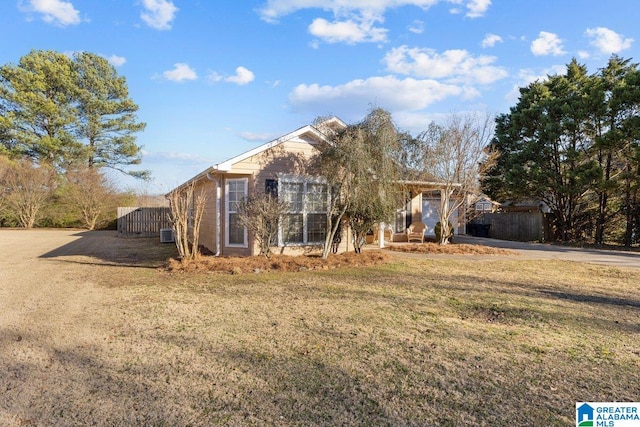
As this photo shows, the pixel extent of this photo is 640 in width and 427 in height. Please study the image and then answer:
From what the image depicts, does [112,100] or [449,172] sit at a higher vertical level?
[112,100]

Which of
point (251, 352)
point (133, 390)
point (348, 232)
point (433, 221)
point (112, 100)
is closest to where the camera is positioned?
point (133, 390)

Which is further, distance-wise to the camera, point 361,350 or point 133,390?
point 361,350

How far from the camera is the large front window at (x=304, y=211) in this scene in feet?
35.5

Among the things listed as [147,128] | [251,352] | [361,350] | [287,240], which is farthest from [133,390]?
[147,128]

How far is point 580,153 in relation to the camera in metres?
17.2

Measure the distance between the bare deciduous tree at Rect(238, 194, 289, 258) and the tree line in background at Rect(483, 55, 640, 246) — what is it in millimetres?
13947

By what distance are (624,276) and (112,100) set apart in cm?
3369

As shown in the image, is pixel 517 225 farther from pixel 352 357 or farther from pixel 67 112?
pixel 67 112

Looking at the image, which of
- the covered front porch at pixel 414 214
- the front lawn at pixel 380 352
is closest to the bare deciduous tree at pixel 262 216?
the front lawn at pixel 380 352

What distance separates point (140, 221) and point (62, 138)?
41.0 feet

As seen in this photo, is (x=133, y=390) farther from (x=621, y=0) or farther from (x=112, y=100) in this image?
(x=112, y=100)

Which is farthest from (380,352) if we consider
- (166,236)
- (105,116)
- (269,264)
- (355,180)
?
(105,116)

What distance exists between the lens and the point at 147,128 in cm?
3102

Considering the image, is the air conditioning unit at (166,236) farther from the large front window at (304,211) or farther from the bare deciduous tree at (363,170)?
the bare deciduous tree at (363,170)
